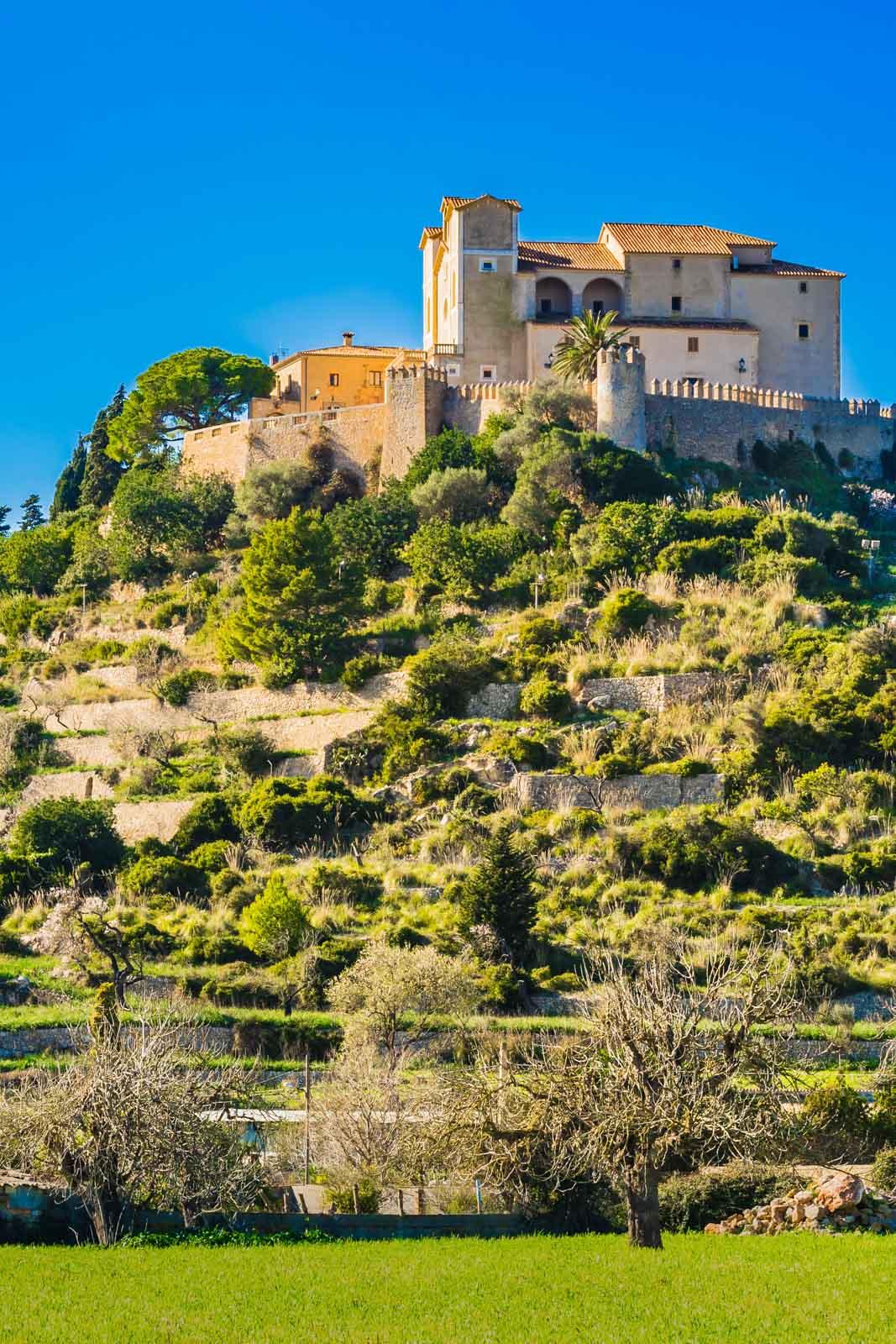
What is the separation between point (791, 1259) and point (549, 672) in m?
25.6

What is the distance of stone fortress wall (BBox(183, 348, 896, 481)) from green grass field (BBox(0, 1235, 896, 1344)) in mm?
34767

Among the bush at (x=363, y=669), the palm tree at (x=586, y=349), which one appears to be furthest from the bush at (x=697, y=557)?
the palm tree at (x=586, y=349)

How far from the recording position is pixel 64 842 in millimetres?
46812

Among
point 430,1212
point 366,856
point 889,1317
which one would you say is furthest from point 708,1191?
point 366,856

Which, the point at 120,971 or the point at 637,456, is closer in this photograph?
the point at 120,971

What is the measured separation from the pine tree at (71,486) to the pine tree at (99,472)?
692mm

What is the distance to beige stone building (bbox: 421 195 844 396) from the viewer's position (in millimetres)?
62750

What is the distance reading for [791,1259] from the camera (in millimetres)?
25578

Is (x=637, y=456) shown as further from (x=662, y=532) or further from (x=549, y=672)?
(x=549, y=672)

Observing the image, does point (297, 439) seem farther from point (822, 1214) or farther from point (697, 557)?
point (822, 1214)

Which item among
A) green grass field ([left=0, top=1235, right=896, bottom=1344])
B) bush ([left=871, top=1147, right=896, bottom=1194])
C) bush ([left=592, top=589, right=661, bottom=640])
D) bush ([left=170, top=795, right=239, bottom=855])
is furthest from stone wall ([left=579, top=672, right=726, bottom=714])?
green grass field ([left=0, top=1235, right=896, bottom=1344])

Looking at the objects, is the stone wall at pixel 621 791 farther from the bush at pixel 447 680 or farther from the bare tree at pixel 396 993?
the bare tree at pixel 396 993

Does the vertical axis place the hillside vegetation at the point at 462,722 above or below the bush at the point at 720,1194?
above

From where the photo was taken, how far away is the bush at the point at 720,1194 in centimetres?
2945
